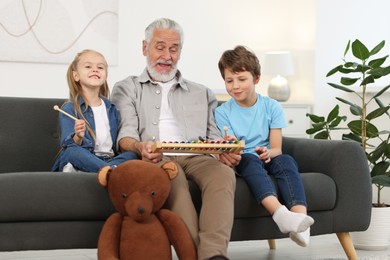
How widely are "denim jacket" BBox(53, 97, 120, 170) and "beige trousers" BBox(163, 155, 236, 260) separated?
0.43 metres

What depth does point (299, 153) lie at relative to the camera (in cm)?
345

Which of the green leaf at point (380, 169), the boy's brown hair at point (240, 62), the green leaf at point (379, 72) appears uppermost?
the boy's brown hair at point (240, 62)

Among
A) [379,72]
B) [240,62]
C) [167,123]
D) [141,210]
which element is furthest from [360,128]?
[141,210]

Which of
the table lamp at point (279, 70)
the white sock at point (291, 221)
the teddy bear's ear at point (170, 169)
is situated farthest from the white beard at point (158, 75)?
the table lamp at point (279, 70)

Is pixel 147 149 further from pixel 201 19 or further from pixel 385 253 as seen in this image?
pixel 201 19

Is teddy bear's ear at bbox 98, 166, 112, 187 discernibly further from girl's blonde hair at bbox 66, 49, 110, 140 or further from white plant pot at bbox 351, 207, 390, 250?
white plant pot at bbox 351, 207, 390, 250

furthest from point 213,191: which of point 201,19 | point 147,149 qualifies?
point 201,19

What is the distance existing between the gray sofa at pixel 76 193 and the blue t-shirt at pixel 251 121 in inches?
8.5

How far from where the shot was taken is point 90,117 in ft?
10.3

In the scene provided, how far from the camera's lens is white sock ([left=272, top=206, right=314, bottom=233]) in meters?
2.78

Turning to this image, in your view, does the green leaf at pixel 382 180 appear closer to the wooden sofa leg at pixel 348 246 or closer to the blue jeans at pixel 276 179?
the wooden sofa leg at pixel 348 246

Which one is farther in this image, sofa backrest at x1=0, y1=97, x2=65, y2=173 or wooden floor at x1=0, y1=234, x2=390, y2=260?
wooden floor at x1=0, y1=234, x2=390, y2=260

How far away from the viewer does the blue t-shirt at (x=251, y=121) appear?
10.9 ft

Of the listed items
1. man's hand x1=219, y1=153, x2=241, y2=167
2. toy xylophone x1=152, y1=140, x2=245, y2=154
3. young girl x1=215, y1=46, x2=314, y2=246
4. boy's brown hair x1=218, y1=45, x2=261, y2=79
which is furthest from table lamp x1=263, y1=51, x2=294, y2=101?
toy xylophone x1=152, y1=140, x2=245, y2=154
